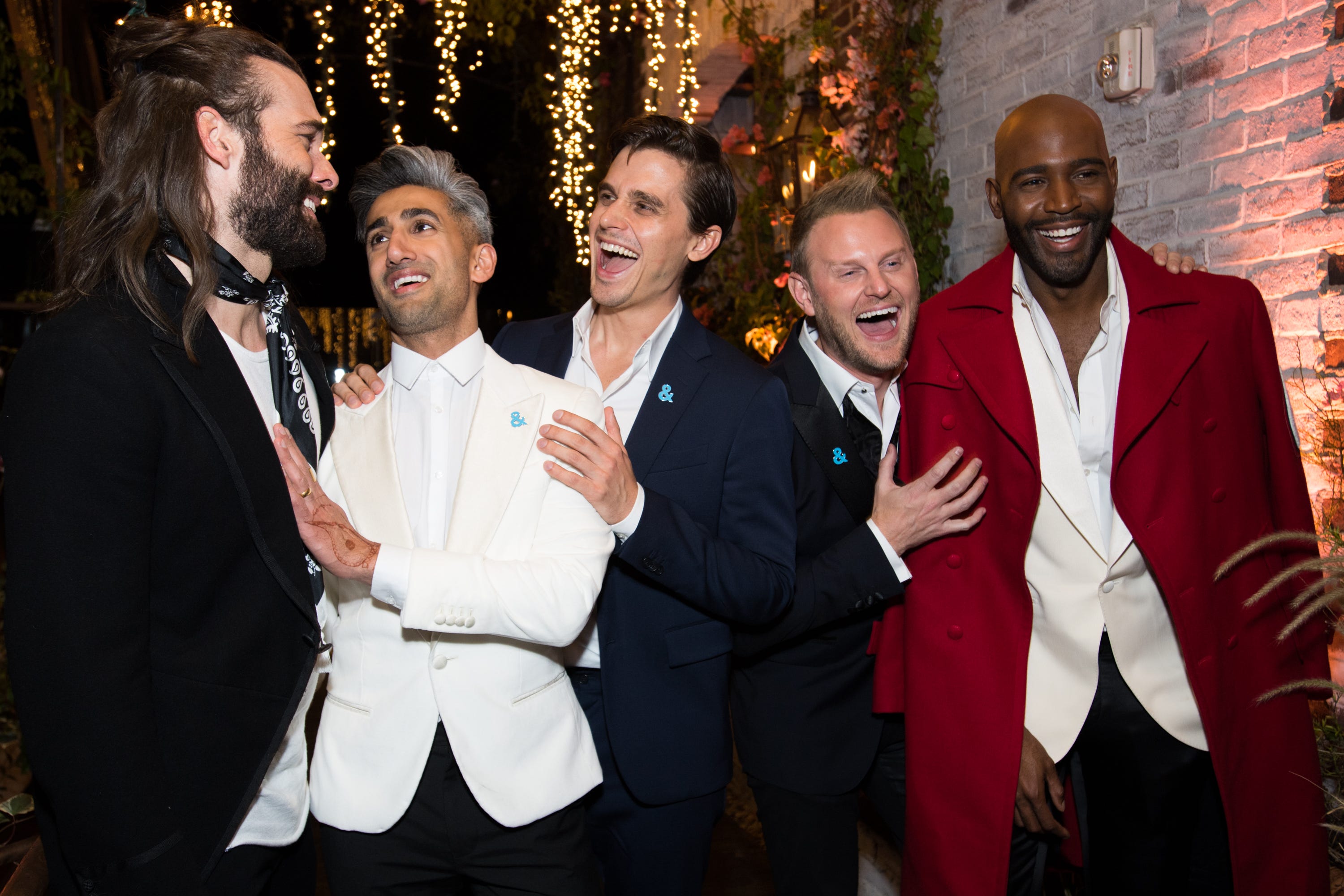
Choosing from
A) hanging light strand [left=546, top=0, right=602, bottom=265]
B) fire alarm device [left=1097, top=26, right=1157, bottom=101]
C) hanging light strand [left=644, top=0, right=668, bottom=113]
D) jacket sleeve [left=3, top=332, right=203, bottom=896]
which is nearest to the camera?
jacket sleeve [left=3, top=332, right=203, bottom=896]

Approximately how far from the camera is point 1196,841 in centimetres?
200

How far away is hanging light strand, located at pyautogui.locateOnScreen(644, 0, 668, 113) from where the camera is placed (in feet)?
20.1

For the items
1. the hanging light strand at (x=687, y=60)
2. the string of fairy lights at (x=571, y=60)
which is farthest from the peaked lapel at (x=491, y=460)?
the hanging light strand at (x=687, y=60)

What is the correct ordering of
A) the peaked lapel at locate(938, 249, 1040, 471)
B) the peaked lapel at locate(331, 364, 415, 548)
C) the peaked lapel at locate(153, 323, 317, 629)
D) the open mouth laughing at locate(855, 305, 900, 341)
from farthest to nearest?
the open mouth laughing at locate(855, 305, 900, 341) → the peaked lapel at locate(938, 249, 1040, 471) → the peaked lapel at locate(331, 364, 415, 548) → the peaked lapel at locate(153, 323, 317, 629)

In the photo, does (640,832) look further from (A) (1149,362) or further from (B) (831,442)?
(A) (1149,362)

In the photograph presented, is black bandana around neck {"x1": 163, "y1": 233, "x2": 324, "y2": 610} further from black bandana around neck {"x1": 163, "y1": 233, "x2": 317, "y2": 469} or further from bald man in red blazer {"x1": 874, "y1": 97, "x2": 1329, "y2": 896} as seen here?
bald man in red blazer {"x1": 874, "y1": 97, "x2": 1329, "y2": 896}

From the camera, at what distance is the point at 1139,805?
193cm

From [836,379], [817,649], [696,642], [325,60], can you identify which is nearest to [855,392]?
[836,379]

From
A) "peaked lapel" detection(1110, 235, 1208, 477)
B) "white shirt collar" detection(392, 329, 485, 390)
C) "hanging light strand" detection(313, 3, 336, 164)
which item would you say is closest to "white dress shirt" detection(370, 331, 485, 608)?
"white shirt collar" detection(392, 329, 485, 390)

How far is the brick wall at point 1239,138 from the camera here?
206 centimetres

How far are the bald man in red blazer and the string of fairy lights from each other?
3843 millimetres

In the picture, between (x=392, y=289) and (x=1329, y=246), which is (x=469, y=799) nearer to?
(x=392, y=289)

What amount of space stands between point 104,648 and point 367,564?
15.3 inches

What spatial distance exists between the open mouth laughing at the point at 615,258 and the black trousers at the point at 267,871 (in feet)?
4.40
